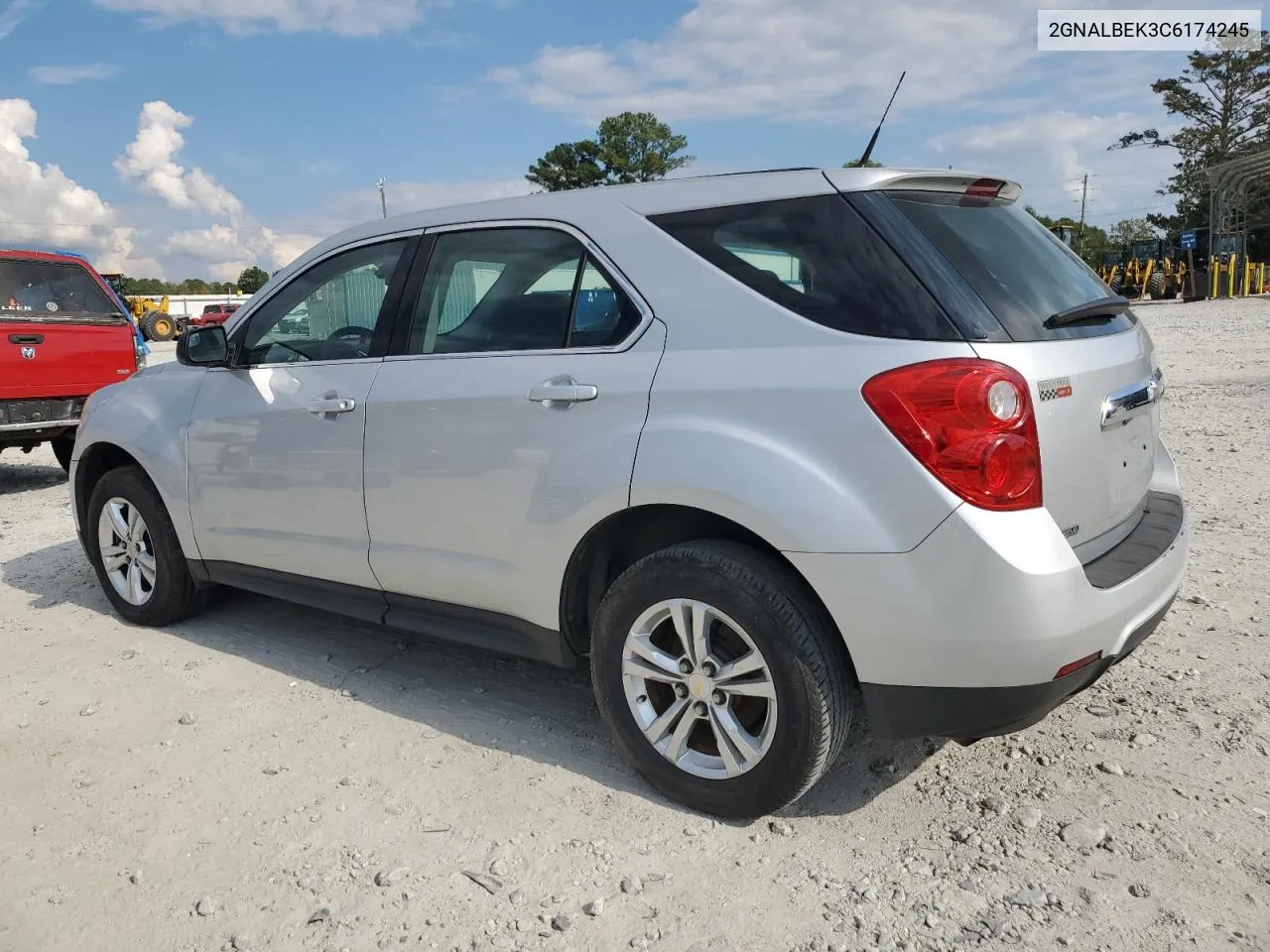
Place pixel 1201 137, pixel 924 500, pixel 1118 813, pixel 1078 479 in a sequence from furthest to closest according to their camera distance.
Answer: pixel 1201 137 → pixel 1118 813 → pixel 1078 479 → pixel 924 500

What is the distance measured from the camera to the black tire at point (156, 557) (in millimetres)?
4465

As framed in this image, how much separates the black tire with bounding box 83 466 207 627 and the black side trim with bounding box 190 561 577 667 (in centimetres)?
31

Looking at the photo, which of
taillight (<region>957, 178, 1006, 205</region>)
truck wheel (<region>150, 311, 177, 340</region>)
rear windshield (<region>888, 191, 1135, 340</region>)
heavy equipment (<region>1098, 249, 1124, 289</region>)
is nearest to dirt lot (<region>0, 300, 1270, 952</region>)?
rear windshield (<region>888, 191, 1135, 340</region>)

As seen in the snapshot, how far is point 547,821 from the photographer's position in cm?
286

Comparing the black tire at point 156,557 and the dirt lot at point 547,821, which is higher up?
the black tire at point 156,557

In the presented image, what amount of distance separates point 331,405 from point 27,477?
750 centimetres

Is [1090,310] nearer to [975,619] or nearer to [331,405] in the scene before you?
[975,619]

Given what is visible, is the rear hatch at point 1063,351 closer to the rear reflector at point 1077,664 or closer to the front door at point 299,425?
the rear reflector at point 1077,664

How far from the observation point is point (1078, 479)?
2500 millimetres

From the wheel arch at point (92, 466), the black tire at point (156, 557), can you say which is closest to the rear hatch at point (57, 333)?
the wheel arch at point (92, 466)

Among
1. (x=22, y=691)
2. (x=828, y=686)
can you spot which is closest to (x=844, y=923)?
(x=828, y=686)

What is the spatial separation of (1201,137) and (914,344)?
5419 centimetres

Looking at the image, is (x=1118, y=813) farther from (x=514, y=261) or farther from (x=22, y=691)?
(x=22, y=691)

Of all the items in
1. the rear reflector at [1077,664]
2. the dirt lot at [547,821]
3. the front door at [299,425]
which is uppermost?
the front door at [299,425]
